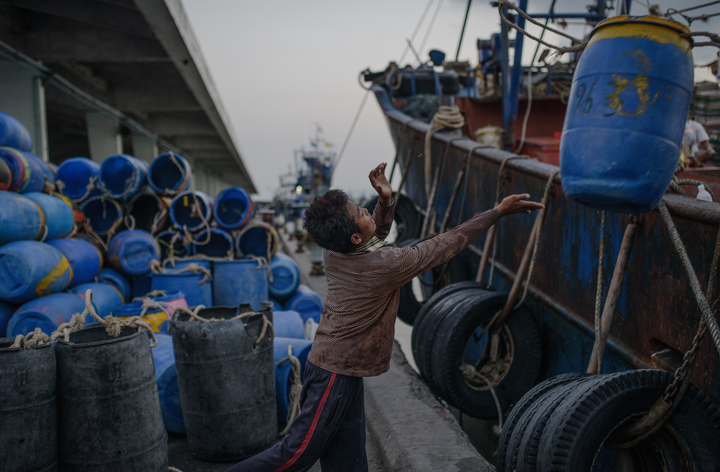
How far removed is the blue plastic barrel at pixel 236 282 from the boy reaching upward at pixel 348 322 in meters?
3.46

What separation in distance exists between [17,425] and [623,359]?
3.37 metres

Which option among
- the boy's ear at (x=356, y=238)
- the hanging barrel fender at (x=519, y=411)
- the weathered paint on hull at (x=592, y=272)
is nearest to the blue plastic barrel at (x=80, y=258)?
the boy's ear at (x=356, y=238)

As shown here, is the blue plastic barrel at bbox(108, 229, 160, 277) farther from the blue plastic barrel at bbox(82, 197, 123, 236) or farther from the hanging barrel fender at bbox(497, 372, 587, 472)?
the hanging barrel fender at bbox(497, 372, 587, 472)

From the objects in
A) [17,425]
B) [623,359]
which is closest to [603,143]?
[623,359]

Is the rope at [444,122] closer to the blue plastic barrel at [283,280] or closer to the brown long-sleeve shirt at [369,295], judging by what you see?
the blue plastic barrel at [283,280]

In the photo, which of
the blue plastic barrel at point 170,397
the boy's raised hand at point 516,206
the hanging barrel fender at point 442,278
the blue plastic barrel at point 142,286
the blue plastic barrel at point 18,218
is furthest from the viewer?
the hanging barrel fender at point 442,278

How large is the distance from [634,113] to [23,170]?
4898 millimetres

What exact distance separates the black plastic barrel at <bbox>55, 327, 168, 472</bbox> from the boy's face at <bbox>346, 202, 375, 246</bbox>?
133 centimetres

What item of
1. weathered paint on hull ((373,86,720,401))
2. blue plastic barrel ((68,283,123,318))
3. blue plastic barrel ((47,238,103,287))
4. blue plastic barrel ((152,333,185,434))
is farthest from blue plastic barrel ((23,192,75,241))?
weathered paint on hull ((373,86,720,401))

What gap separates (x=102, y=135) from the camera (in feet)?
44.8

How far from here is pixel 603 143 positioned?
2.24m

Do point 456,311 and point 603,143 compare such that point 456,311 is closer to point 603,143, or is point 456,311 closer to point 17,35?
point 603,143

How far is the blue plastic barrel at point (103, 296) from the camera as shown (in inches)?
187

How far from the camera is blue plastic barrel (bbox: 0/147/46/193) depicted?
15.0ft
